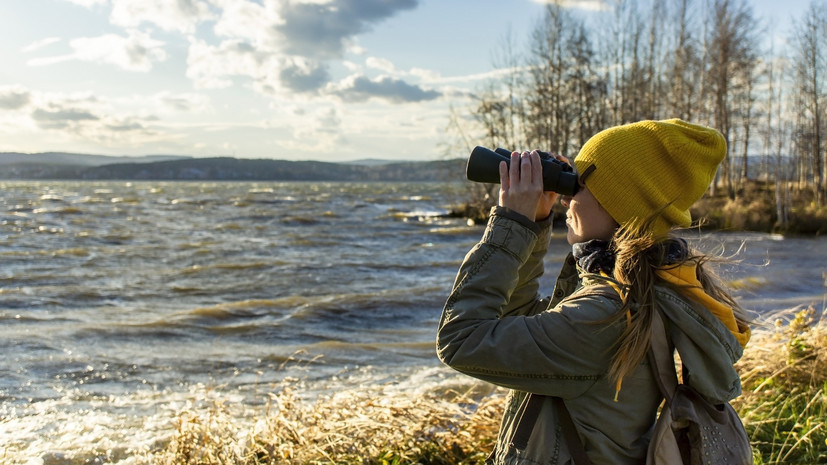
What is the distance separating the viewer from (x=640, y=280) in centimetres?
173

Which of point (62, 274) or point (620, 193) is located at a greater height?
point (620, 193)

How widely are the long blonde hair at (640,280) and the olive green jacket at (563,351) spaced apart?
3 centimetres

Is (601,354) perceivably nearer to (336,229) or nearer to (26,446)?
(26,446)

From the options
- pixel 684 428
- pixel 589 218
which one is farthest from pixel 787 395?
pixel 589 218

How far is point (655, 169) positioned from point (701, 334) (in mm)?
465

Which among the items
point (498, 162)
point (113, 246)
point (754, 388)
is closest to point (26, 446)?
point (498, 162)

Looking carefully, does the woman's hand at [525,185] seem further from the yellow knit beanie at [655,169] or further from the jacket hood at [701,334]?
the jacket hood at [701,334]

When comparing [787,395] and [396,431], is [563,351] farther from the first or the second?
[787,395]

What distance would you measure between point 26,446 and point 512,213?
186 inches

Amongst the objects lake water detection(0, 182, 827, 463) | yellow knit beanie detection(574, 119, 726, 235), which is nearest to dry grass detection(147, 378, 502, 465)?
lake water detection(0, 182, 827, 463)

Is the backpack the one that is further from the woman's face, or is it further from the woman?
the woman's face

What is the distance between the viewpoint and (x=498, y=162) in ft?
6.31

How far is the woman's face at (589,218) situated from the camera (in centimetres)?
193

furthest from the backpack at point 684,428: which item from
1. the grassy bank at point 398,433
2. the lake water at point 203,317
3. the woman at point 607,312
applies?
the grassy bank at point 398,433
